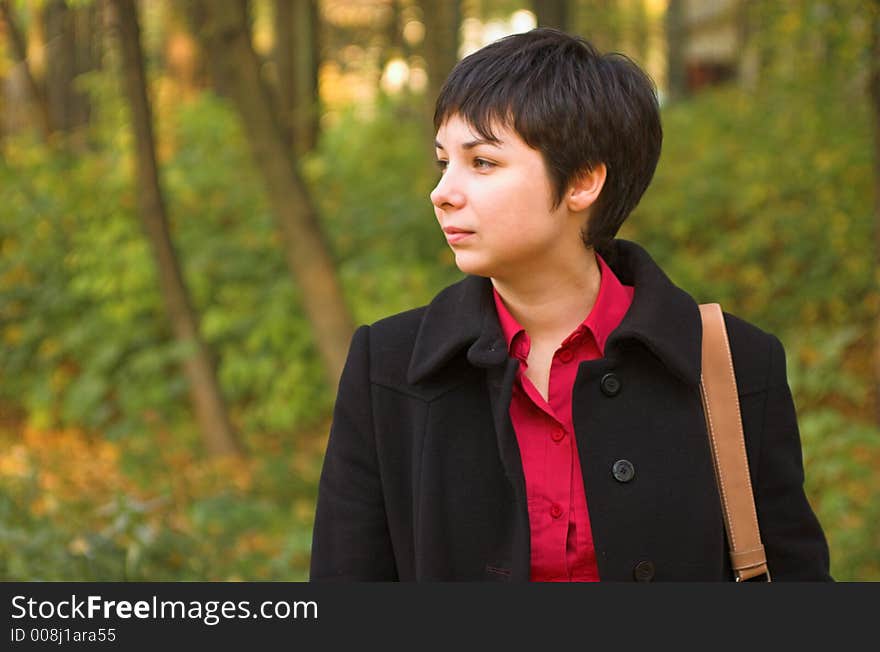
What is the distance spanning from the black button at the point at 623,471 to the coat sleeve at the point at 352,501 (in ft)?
1.48

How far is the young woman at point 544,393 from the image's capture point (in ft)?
7.41

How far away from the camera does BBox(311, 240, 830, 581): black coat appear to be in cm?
228

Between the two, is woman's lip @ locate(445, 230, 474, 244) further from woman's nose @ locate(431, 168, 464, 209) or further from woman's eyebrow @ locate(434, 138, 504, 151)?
woman's eyebrow @ locate(434, 138, 504, 151)

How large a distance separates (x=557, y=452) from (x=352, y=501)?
40 cm

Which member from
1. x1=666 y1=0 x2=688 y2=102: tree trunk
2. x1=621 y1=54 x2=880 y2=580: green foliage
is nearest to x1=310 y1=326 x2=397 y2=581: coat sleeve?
x1=621 y1=54 x2=880 y2=580: green foliage

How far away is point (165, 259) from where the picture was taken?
31.1ft

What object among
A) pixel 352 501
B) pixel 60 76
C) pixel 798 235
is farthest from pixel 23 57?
pixel 352 501

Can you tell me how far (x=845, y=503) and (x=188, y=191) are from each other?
7466 mm

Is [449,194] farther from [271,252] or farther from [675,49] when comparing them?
[675,49]

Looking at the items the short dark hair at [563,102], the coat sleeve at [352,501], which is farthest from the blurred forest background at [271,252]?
the short dark hair at [563,102]

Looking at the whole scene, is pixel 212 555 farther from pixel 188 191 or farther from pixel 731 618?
pixel 188 191

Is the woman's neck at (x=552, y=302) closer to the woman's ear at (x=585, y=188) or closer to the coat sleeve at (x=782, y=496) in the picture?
the woman's ear at (x=585, y=188)

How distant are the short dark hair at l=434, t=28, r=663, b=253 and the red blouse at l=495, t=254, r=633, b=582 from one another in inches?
10.4

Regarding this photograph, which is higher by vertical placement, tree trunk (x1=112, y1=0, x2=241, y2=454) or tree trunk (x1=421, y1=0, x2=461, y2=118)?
tree trunk (x1=421, y1=0, x2=461, y2=118)
